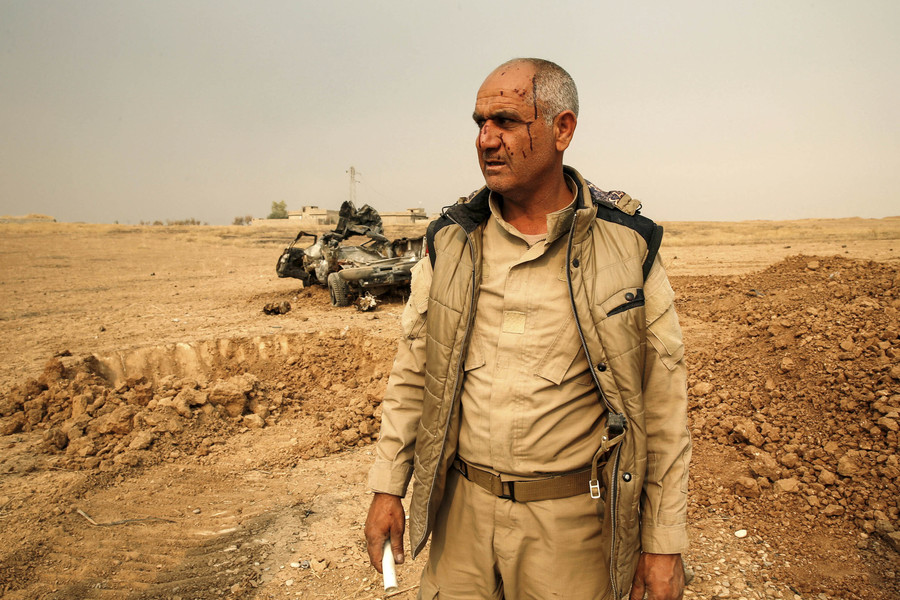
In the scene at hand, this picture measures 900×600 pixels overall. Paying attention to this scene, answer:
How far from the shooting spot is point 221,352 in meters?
6.95

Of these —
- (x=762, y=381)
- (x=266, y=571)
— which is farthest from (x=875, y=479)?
(x=266, y=571)

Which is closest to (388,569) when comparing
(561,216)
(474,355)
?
(474,355)

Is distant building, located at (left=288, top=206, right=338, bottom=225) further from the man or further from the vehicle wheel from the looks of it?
the man

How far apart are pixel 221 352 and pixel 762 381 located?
19.5 ft

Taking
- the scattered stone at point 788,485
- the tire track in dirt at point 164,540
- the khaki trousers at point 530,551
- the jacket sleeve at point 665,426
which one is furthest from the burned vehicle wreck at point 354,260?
the jacket sleeve at point 665,426

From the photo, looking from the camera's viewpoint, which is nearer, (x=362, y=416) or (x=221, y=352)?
(x=362, y=416)

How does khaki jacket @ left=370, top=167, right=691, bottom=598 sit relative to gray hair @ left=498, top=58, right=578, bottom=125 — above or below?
below

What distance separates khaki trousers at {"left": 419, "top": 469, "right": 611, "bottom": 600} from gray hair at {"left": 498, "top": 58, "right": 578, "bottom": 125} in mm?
1102

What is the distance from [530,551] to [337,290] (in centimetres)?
868

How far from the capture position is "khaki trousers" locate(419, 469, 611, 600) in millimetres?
1533

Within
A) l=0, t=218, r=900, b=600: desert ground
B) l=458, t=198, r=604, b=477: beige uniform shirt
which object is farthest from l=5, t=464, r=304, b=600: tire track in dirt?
l=458, t=198, r=604, b=477: beige uniform shirt

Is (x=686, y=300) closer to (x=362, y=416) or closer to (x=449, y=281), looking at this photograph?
(x=362, y=416)

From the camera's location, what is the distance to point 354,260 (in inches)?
415

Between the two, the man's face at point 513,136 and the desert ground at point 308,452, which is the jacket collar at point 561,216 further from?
the desert ground at point 308,452
